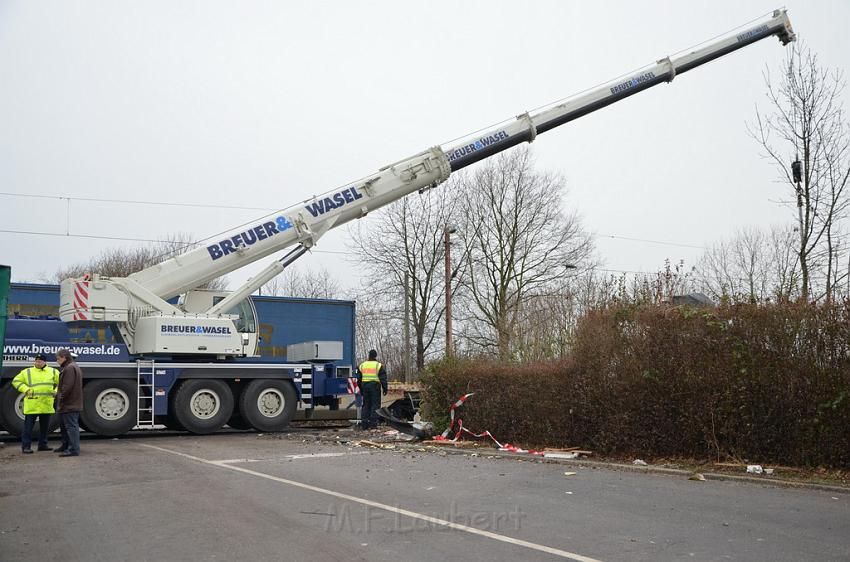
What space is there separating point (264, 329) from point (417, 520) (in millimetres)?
15837

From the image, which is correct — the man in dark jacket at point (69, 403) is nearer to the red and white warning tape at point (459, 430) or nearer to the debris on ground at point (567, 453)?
the red and white warning tape at point (459, 430)

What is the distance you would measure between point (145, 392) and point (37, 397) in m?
3.15

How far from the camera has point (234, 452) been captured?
514 inches

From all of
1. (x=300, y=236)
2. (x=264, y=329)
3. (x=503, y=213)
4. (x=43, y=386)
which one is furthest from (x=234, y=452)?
(x=503, y=213)

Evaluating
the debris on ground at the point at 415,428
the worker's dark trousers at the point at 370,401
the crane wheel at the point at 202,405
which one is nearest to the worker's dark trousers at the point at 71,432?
the crane wheel at the point at 202,405

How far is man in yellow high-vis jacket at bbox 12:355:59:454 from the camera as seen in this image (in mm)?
12984

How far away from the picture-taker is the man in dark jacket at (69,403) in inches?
497

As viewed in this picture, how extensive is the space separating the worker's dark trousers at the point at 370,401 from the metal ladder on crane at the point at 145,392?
4.41 m

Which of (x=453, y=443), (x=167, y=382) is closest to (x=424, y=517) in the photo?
(x=453, y=443)

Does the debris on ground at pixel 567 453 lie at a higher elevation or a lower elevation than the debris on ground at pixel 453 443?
higher

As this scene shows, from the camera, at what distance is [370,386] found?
17.7 metres

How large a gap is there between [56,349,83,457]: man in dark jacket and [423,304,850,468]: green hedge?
276 inches

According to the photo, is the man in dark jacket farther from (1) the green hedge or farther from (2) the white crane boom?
(1) the green hedge

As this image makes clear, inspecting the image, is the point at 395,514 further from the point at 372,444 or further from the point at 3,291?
the point at 372,444
